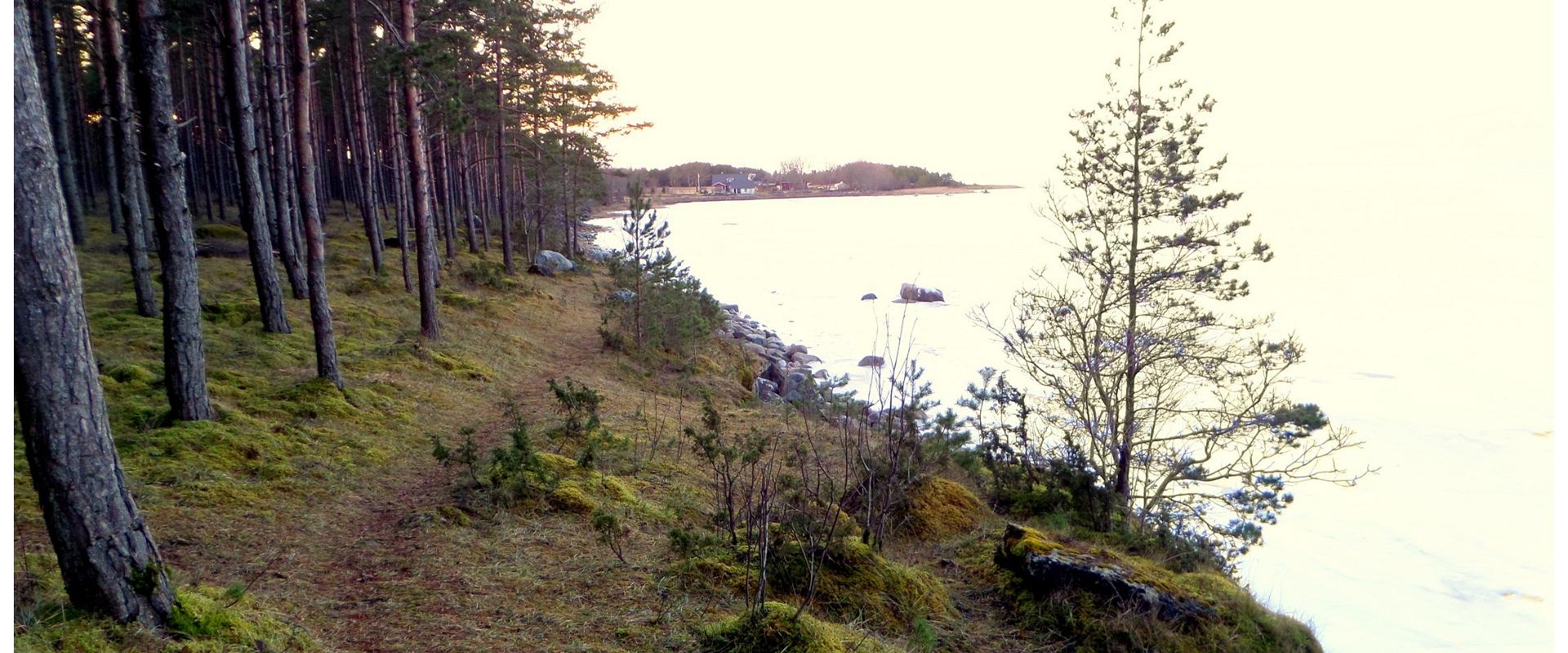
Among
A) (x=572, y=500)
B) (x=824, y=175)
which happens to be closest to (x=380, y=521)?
(x=572, y=500)

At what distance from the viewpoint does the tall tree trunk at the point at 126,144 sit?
940 centimetres

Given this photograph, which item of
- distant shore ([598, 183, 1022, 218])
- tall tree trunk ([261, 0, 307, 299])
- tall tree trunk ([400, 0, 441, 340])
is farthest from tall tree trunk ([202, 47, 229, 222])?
distant shore ([598, 183, 1022, 218])

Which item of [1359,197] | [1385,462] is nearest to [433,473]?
[1385,462]

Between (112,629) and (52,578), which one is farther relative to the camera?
(52,578)

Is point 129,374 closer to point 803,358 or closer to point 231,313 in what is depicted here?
point 231,313

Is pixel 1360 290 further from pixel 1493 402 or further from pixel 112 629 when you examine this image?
pixel 112 629

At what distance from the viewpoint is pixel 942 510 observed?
27.4 ft

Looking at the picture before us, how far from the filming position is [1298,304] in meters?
32.6

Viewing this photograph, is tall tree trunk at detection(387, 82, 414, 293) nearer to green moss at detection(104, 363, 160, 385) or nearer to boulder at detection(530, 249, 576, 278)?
boulder at detection(530, 249, 576, 278)

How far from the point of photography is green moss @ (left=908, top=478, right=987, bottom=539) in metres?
8.03

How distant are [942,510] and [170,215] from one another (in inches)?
282

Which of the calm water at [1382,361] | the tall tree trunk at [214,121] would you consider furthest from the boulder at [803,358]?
the tall tree trunk at [214,121]

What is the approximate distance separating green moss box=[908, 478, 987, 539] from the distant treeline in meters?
92.9

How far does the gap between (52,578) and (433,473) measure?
3962 millimetres
